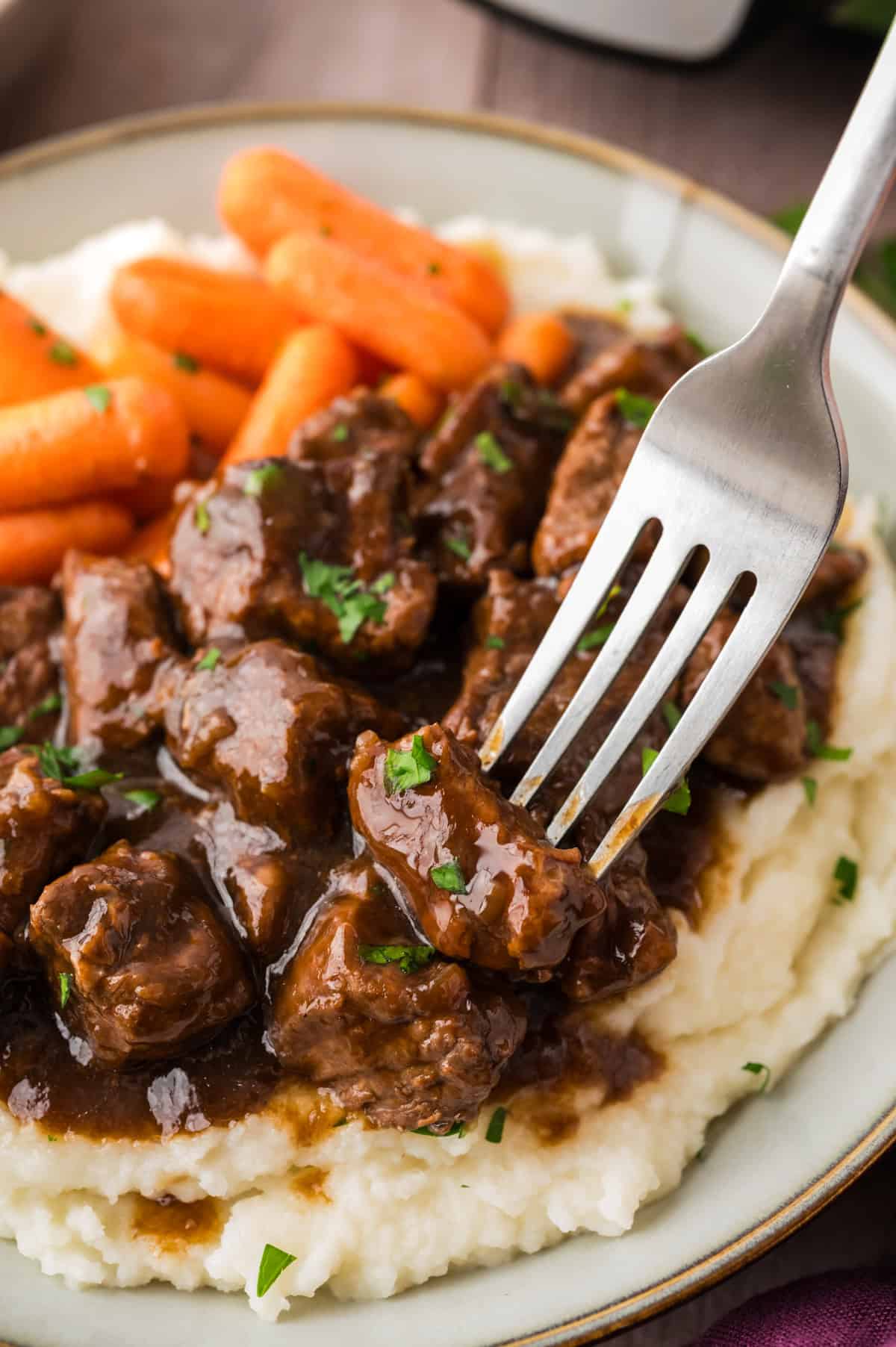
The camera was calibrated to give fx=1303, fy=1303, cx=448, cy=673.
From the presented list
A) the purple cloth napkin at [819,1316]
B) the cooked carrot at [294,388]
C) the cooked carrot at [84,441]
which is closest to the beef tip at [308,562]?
the cooked carrot at [84,441]

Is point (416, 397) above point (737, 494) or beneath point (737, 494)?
beneath

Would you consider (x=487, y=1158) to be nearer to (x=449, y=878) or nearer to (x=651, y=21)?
(x=449, y=878)

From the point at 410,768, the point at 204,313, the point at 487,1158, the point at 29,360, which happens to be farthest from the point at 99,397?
the point at 487,1158

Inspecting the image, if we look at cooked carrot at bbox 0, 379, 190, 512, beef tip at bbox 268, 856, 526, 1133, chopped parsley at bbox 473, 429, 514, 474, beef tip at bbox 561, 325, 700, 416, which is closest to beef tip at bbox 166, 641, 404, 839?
beef tip at bbox 268, 856, 526, 1133

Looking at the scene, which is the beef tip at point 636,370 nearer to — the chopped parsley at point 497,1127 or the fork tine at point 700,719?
the fork tine at point 700,719

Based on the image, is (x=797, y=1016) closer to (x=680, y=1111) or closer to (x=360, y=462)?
(x=680, y=1111)

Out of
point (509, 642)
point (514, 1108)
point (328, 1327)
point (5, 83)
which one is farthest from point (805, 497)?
point (5, 83)
